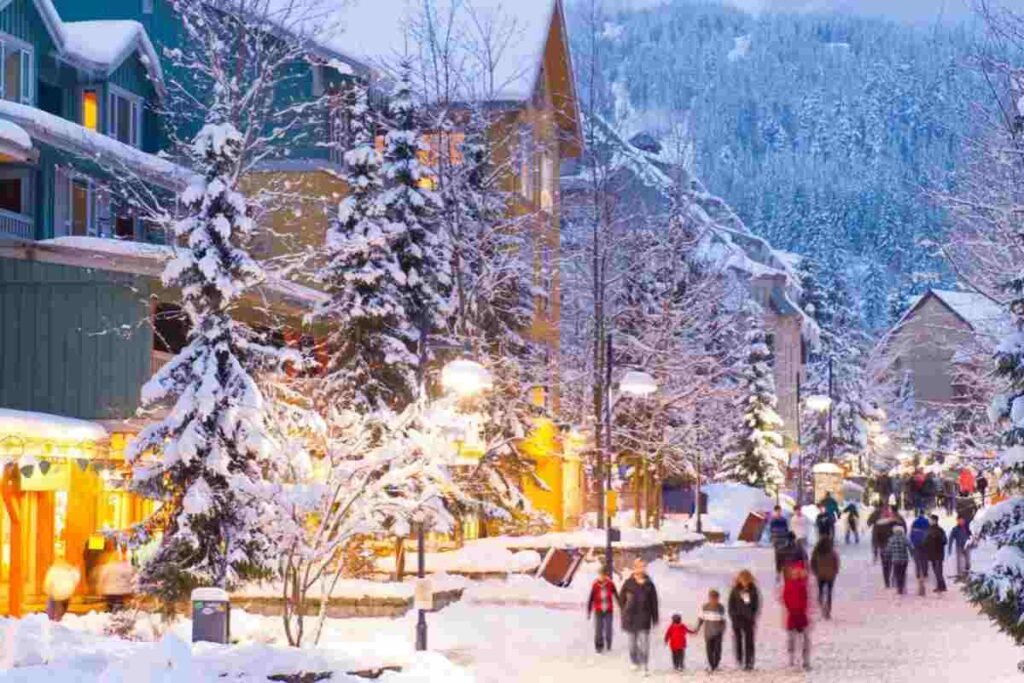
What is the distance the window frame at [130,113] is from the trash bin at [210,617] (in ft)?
61.0

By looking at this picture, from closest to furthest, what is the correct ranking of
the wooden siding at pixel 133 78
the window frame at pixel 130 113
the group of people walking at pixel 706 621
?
the group of people walking at pixel 706 621
the window frame at pixel 130 113
the wooden siding at pixel 133 78

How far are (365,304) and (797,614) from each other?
13222mm

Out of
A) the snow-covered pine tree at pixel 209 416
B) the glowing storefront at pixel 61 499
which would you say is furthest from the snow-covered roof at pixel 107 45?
the snow-covered pine tree at pixel 209 416

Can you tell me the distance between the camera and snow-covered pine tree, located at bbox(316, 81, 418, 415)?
33938 millimetres

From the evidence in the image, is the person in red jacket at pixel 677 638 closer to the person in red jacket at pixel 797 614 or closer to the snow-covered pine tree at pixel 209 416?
the person in red jacket at pixel 797 614

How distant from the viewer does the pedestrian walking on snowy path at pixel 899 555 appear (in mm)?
36531

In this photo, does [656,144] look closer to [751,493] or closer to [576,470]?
[751,493]

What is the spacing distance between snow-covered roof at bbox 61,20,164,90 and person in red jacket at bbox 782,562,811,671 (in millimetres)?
18913

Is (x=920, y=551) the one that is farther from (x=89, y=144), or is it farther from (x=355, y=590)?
(x=89, y=144)

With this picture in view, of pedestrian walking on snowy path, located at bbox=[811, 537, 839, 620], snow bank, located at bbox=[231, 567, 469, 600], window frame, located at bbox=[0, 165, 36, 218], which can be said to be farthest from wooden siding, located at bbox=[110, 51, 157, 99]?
pedestrian walking on snowy path, located at bbox=[811, 537, 839, 620]

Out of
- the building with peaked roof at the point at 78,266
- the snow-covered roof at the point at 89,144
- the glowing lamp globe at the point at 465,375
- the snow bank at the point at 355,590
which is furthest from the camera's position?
the snow-covered roof at the point at 89,144

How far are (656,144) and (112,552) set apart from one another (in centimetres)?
6892

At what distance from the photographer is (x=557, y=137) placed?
173 feet

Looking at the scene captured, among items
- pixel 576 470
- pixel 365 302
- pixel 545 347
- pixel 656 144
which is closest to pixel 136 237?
pixel 365 302
